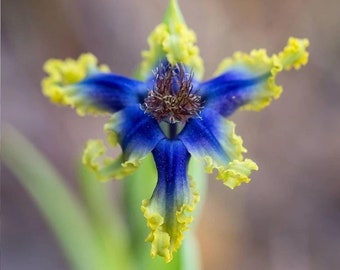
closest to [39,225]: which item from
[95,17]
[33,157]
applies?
[33,157]

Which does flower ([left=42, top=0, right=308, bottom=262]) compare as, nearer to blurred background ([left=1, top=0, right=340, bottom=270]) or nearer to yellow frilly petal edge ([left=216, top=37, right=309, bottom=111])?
yellow frilly petal edge ([left=216, top=37, right=309, bottom=111])

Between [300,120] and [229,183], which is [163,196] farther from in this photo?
[300,120]

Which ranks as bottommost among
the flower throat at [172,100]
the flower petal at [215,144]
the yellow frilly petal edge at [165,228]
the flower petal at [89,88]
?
the yellow frilly petal edge at [165,228]

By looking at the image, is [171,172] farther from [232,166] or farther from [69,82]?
[69,82]

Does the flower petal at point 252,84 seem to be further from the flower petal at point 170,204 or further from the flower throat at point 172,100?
the flower petal at point 170,204

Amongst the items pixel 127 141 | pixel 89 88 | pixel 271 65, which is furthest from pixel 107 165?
pixel 271 65

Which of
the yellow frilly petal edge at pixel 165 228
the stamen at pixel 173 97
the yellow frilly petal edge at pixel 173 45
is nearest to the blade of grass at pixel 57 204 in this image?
the yellow frilly petal edge at pixel 173 45

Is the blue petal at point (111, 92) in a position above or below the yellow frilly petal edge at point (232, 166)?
above
